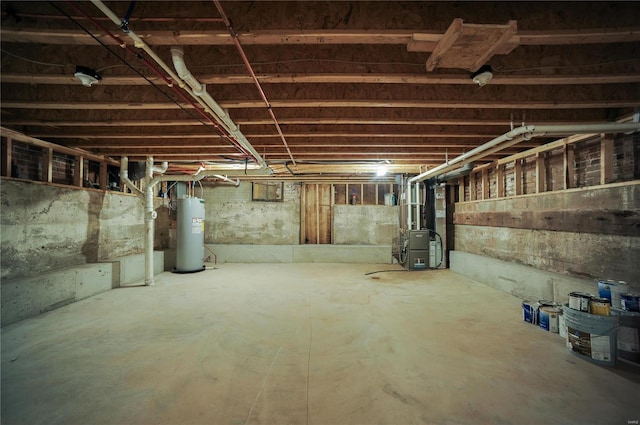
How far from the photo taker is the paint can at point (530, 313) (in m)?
2.80

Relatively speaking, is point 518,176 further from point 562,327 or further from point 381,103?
point 381,103

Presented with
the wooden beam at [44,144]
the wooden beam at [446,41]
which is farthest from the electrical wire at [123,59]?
the wooden beam at [44,144]

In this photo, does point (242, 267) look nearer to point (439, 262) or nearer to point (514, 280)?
point (439, 262)

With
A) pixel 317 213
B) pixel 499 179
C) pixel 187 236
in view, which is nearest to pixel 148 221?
pixel 187 236

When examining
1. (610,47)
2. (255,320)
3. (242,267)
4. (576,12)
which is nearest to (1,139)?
(255,320)

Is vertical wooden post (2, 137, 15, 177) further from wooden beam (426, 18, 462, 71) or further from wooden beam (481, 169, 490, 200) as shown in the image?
wooden beam (481, 169, 490, 200)

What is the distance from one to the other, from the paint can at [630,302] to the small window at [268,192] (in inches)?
240

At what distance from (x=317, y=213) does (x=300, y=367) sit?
17.0 feet

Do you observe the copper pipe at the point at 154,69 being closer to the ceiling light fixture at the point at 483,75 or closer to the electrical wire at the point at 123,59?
the electrical wire at the point at 123,59

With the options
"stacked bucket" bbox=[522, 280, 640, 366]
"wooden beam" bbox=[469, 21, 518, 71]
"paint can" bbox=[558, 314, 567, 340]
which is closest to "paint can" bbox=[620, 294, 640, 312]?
"stacked bucket" bbox=[522, 280, 640, 366]

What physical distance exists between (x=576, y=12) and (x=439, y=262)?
5.02 metres

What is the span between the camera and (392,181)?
6.85 m

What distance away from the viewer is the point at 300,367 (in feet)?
6.50

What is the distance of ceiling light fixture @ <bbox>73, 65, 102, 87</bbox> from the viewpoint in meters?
2.01
